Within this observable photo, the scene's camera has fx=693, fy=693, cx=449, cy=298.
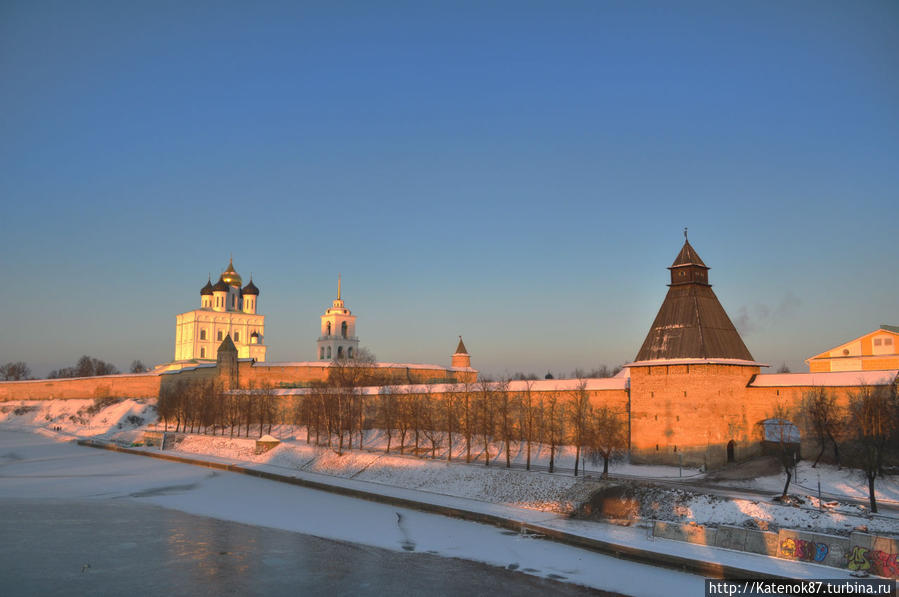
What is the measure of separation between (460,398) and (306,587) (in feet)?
73.2

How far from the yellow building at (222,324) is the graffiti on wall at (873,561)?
71501 mm

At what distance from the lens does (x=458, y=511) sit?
20234mm

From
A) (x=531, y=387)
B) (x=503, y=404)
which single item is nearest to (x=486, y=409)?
(x=503, y=404)

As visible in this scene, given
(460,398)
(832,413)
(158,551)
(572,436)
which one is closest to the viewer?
(158,551)

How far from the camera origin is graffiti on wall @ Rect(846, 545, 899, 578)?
43.3ft

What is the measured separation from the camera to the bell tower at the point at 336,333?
74.9 metres

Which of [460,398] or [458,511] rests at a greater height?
[460,398]

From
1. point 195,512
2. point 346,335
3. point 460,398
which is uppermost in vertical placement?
point 346,335

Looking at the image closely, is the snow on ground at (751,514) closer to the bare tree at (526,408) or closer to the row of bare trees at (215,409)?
the bare tree at (526,408)

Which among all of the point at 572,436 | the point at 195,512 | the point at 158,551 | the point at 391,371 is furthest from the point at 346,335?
the point at 158,551

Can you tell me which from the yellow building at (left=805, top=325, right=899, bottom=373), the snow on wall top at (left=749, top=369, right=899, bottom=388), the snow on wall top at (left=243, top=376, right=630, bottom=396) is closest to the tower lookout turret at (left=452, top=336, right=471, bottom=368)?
the snow on wall top at (left=243, top=376, right=630, bottom=396)

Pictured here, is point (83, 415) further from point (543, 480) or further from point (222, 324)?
point (543, 480)

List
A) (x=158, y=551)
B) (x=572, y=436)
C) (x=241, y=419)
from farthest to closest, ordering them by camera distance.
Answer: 1. (x=241, y=419)
2. (x=572, y=436)
3. (x=158, y=551)

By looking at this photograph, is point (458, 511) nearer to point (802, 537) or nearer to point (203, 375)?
point (802, 537)
